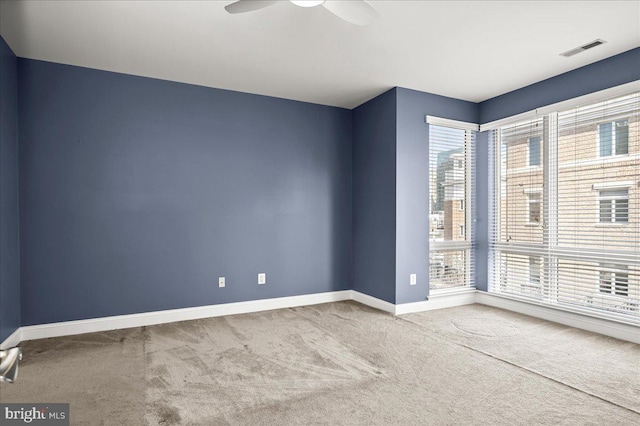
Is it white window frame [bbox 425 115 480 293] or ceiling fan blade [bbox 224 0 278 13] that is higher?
ceiling fan blade [bbox 224 0 278 13]

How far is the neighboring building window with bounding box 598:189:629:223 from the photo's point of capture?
3336mm

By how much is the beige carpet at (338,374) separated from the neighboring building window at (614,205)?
1146 millimetres

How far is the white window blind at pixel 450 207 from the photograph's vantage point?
4492 millimetres

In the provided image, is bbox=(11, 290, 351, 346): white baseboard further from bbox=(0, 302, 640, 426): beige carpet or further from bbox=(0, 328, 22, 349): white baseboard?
bbox=(0, 302, 640, 426): beige carpet

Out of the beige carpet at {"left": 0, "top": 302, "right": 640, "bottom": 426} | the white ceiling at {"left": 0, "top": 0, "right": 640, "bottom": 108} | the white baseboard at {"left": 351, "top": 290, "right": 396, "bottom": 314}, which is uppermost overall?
the white ceiling at {"left": 0, "top": 0, "right": 640, "bottom": 108}

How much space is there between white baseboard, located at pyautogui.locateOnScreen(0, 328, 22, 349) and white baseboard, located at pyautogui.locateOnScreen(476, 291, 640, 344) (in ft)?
16.4

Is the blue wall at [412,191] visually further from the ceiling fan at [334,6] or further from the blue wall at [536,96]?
the ceiling fan at [334,6]

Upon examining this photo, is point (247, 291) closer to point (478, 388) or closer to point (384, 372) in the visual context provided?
point (384, 372)

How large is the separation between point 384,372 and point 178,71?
3.44 m

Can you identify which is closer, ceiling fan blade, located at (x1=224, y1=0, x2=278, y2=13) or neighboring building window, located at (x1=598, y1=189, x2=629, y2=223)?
ceiling fan blade, located at (x1=224, y1=0, x2=278, y2=13)

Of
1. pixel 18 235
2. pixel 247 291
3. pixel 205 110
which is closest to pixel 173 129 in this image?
pixel 205 110

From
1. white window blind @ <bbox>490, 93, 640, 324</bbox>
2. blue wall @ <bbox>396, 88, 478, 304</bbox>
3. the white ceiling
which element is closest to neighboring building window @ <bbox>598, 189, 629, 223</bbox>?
white window blind @ <bbox>490, 93, 640, 324</bbox>

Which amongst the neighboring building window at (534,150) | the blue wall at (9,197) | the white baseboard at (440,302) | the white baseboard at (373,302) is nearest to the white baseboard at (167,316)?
the white baseboard at (373,302)

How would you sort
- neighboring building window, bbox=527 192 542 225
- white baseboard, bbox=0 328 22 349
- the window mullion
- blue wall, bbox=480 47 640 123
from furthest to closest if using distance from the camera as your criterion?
1. neighboring building window, bbox=527 192 542 225
2. the window mullion
3. blue wall, bbox=480 47 640 123
4. white baseboard, bbox=0 328 22 349
